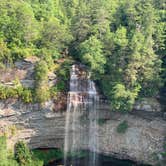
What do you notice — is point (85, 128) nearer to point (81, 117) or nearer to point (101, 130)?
point (81, 117)

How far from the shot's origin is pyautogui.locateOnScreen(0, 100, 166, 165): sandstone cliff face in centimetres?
2564

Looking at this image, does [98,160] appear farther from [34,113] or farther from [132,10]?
[132,10]

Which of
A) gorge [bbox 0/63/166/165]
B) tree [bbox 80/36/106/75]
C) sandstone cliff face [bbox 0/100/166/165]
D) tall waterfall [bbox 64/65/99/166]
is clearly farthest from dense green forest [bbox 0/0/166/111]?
sandstone cliff face [bbox 0/100/166/165]

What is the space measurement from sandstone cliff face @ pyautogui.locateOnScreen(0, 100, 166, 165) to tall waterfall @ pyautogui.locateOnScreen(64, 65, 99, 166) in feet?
0.98

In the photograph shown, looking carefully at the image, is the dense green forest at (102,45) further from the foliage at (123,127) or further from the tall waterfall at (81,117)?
the foliage at (123,127)

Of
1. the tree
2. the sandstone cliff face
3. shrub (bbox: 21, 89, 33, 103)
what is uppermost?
the tree

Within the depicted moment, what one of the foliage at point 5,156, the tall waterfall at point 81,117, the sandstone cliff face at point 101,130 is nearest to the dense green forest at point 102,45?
the tall waterfall at point 81,117

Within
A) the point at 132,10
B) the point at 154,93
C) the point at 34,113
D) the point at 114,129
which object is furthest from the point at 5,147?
the point at 132,10

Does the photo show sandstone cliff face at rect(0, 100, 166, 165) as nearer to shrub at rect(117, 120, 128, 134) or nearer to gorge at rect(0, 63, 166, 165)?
gorge at rect(0, 63, 166, 165)

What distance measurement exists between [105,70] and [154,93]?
140 inches

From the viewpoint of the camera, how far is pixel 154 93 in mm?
26391

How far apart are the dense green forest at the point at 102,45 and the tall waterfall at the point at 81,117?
2.49 ft

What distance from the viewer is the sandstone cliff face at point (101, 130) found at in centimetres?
2564

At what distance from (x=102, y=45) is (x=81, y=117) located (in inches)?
198
